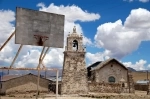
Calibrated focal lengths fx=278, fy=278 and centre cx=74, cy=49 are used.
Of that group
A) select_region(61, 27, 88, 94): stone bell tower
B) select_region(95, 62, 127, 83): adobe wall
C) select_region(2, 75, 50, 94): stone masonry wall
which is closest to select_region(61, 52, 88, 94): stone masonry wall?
select_region(61, 27, 88, 94): stone bell tower

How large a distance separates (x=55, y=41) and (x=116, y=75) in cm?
2763

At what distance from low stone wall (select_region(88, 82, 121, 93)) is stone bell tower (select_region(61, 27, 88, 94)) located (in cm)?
155

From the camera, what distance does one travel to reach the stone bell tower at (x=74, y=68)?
133 feet

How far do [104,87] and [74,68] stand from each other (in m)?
5.79

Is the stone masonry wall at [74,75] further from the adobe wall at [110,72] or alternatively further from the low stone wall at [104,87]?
the adobe wall at [110,72]

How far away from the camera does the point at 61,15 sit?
2184 cm

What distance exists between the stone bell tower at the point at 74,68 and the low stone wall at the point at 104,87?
1.55 m

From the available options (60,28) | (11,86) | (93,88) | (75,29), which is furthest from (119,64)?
(60,28)

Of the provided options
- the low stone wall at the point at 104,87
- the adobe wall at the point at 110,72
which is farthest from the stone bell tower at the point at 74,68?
the adobe wall at the point at 110,72

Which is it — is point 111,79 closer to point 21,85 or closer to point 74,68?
point 74,68

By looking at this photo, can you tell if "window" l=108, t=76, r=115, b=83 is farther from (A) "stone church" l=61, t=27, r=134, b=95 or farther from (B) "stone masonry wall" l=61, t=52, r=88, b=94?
(B) "stone masonry wall" l=61, t=52, r=88, b=94

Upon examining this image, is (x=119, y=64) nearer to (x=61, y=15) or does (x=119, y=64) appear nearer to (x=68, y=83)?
(x=68, y=83)

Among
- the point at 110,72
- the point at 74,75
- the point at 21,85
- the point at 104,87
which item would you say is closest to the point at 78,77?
the point at 74,75

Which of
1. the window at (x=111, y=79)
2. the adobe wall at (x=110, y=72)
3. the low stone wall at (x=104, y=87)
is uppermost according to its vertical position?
the adobe wall at (x=110, y=72)
